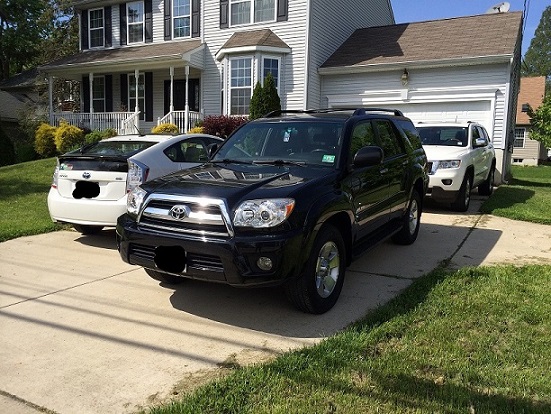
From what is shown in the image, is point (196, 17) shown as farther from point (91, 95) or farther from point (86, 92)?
point (86, 92)

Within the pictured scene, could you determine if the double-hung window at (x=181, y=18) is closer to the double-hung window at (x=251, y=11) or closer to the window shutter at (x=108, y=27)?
the double-hung window at (x=251, y=11)

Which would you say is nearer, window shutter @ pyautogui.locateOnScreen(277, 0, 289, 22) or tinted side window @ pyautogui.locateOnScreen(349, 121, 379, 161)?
tinted side window @ pyautogui.locateOnScreen(349, 121, 379, 161)

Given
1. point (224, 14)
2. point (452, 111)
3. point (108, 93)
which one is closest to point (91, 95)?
point (108, 93)

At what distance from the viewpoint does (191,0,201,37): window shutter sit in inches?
772

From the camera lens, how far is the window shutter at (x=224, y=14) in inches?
738

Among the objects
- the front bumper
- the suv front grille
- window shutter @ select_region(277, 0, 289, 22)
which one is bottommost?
the front bumper

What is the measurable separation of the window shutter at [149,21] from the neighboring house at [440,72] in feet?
28.0

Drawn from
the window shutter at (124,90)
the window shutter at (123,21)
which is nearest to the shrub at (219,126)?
the window shutter at (124,90)

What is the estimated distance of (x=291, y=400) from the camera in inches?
110

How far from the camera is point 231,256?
12.0 ft

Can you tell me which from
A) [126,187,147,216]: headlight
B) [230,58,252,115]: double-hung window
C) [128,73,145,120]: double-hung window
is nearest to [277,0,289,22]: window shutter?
[230,58,252,115]: double-hung window

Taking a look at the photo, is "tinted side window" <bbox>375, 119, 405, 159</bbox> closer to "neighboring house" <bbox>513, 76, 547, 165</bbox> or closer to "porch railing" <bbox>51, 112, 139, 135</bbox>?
"porch railing" <bbox>51, 112, 139, 135</bbox>

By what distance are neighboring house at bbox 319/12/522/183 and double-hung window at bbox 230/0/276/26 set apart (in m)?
2.91

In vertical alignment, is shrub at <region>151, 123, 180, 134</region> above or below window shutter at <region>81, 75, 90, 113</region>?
below
